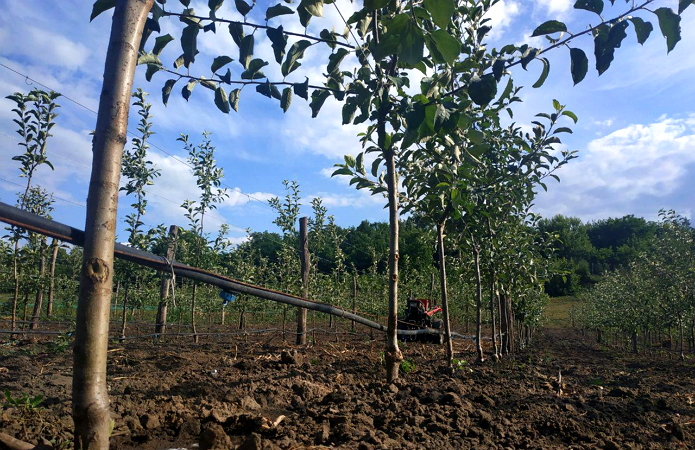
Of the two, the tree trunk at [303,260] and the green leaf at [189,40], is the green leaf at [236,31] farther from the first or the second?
the tree trunk at [303,260]

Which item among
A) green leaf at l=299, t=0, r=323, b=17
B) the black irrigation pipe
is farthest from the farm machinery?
green leaf at l=299, t=0, r=323, b=17

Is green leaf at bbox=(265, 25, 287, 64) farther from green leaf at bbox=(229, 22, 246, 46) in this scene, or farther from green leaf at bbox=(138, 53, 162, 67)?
green leaf at bbox=(138, 53, 162, 67)

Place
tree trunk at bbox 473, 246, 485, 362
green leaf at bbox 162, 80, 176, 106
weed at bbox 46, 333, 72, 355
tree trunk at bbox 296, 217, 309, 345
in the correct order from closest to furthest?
1. green leaf at bbox 162, 80, 176, 106
2. weed at bbox 46, 333, 72, 355
3. tree trunk at bbox 473, 246, 485, 362
4. tree trunk at bbox 296, 217, 309, 345

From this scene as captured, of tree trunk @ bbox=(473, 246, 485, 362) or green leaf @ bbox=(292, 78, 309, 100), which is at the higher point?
green leaf @ bbox=(292, 78, 309, 100)

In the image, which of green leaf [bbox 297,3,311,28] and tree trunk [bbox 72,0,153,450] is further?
green leaf [bbox 297,3,311,28]

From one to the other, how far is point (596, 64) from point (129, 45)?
2083 mm

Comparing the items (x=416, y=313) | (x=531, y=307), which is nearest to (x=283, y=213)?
(x=416, y=313)

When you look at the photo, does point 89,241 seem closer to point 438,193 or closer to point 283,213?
point 438,193

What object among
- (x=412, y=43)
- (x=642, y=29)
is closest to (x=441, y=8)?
(x=412, y=43)

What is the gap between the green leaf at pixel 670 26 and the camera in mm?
1945

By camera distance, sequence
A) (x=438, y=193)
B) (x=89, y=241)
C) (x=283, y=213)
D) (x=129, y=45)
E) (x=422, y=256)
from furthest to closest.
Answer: (x=422, y=256), (x=283, y=213), (x=438, y=193), (x=129, y=45), (x=89, y=241)

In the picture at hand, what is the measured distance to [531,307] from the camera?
1416 cm

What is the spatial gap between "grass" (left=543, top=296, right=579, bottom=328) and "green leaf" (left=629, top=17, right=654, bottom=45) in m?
34.4

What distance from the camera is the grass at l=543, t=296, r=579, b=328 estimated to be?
39481 millimetres
